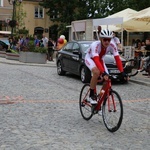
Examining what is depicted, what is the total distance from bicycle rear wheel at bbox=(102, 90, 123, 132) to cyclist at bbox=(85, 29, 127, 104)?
0.36 metres

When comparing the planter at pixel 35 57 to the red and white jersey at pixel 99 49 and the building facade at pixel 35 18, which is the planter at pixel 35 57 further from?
the building facade at pixel 35 18

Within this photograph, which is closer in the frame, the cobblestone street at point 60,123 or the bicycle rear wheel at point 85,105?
the cobblestone street at point 60,123

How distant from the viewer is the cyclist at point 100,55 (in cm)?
653

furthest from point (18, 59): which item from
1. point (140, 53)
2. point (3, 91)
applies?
point (3, 91)

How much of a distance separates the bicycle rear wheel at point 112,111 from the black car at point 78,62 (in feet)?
20.2

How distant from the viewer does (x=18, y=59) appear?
960 inches

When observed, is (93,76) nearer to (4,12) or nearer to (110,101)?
(110,101)

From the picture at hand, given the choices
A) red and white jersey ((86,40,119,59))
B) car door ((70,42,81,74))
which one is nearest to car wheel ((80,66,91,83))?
car door ((70,42,81,74))

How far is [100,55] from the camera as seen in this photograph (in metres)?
6.95

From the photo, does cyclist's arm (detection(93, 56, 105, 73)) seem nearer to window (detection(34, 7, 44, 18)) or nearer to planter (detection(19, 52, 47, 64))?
planter (detection(19, 52, 47, 64))

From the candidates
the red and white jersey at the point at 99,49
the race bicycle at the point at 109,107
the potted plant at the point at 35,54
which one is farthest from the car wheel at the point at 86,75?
the potted plant at the point at 35,54

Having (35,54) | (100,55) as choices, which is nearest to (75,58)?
(100,55)

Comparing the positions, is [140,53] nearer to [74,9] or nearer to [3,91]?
[3,91]

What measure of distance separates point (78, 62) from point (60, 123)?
7.13m
